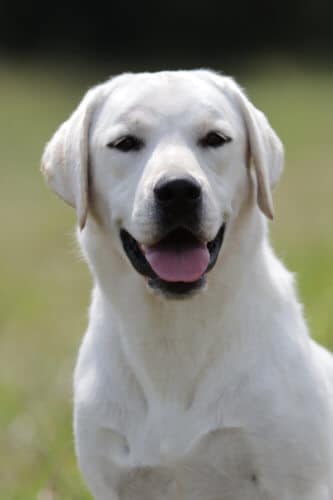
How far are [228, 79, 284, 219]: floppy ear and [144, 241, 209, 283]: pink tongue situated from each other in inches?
12.6

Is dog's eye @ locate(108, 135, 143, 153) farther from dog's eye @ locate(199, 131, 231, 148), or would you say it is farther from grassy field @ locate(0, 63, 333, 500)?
grassy field @ locate(0, 63, 333, 500)

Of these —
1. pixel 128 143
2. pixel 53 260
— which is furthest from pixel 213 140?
pixel 53 260

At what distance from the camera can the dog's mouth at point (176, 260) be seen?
498 cm

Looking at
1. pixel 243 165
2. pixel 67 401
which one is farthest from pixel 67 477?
pixel 243 165

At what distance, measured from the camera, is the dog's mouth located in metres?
4.98

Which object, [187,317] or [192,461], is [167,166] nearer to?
[187,317]

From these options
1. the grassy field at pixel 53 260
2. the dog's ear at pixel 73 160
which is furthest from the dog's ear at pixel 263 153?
the grassy field at pixel 53 260

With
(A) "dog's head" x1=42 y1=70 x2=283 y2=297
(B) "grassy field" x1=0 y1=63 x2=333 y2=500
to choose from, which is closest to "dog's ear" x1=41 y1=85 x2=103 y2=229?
(A) "dog's head" x1=42 y1=70 x2=283 y2=297

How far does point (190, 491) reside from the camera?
16.7ft

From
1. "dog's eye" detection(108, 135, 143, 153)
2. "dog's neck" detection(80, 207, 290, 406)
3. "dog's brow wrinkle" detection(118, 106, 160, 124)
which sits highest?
"dog's brow wrinkle" detection(118, 106, 160, 124)

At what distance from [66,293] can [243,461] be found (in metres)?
6.25

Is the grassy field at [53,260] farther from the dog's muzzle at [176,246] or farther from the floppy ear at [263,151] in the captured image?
the floppy ear at [263,151]

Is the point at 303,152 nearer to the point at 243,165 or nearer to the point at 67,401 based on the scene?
the point at 67,401

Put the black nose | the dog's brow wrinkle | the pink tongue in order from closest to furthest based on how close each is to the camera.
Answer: the black nose < the pink tongue < the dog's brow wrinkle
